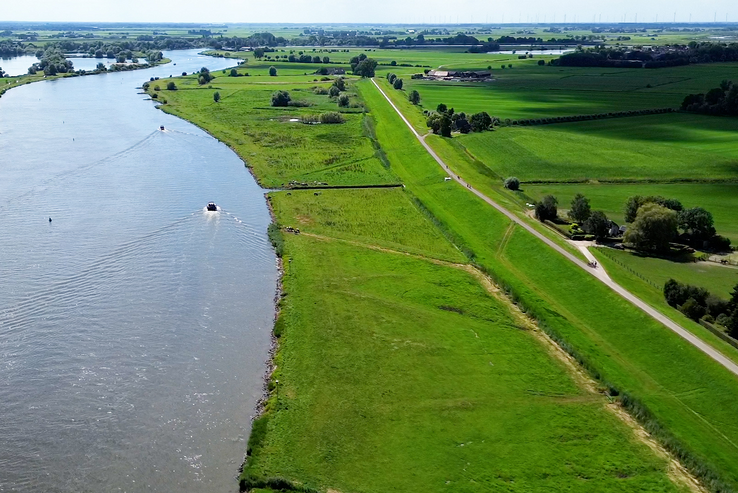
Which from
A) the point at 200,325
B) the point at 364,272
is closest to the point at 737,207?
the point at 364,272

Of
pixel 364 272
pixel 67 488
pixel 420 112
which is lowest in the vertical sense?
pixel 67 488

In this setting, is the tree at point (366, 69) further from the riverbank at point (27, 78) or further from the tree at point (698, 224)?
the tree at point (698, 224)

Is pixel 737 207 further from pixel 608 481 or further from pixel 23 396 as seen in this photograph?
pixel 23 396

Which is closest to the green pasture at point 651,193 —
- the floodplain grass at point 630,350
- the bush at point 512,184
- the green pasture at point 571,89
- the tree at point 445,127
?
the bush at point 512,184

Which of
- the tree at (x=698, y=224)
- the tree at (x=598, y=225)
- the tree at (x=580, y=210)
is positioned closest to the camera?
the tree at (x=698, y=224)

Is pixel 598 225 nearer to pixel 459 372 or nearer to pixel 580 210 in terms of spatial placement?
pixel 580 210

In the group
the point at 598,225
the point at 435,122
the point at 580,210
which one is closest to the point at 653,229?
the point at 598,225
